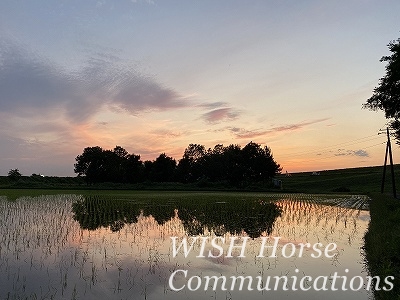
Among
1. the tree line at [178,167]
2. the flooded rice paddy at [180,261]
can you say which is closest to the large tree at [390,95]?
the flooded rice paddy at [180,261]

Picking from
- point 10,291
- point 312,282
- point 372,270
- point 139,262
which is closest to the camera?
point 10,291

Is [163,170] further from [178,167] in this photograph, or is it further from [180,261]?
[180,261]

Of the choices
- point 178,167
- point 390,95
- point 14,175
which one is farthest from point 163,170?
point 390,95

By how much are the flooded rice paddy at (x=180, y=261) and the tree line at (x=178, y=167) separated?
74889 millimetres

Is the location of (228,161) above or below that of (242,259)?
above

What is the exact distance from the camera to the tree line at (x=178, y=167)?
310 ft

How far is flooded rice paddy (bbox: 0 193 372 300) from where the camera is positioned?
337 inches

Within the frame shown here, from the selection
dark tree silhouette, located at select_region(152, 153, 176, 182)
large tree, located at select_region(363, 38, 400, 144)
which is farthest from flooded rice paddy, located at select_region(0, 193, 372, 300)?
dark tree silhouette, located at select_region(152, 153, 176, 182)

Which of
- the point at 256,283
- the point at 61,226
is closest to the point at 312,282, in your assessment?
the point at 256,283

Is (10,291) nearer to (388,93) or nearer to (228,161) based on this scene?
(388,93)

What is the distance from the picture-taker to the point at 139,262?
11.2 m

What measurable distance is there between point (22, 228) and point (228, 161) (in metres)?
88.5

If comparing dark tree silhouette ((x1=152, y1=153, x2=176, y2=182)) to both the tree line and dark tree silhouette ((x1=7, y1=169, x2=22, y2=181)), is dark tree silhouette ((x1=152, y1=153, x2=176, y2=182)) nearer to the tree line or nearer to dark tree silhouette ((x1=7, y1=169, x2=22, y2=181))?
the tree line

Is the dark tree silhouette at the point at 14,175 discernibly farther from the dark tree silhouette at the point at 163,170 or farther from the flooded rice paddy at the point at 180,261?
the flooded rice paddy at the point at 180,261
